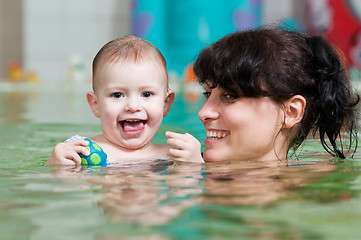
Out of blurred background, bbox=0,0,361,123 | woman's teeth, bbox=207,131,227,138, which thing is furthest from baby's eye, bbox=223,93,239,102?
blurred background, bbox=0,0,361,123

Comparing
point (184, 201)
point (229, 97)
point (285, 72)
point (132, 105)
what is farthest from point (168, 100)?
point (184, 201)

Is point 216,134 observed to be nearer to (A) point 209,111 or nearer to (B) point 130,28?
(A) point 209,111

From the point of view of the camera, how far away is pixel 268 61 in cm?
230

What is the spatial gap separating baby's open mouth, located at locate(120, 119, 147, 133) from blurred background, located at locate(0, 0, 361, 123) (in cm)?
613

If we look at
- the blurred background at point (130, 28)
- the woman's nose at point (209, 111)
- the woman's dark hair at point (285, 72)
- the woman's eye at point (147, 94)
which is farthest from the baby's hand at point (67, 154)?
the blurred background at point (130, 28)

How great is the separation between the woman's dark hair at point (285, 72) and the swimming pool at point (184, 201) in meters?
0.23

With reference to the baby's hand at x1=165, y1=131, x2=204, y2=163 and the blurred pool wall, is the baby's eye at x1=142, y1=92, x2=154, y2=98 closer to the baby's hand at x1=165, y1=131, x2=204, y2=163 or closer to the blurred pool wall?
the baby's hand at x1=165, y1=131, x2=204, y2=163

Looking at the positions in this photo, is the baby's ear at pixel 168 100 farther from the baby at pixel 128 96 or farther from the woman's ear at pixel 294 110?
the woman's ear at pixel 294 110

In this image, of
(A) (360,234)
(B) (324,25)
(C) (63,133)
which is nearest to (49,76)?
(B) (324,25)

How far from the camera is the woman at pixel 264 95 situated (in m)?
2.29

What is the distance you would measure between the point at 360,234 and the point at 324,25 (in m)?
9.12

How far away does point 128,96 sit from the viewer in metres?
2.45

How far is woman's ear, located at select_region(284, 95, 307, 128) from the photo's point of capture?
7.73 ft

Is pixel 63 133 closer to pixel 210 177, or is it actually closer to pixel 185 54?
pixel 210 177
